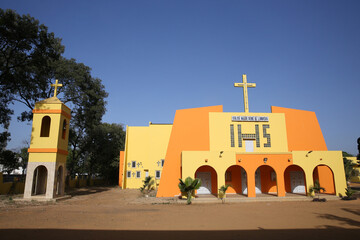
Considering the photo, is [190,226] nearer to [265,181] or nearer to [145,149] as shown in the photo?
[265,181]

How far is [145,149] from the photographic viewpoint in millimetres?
32875

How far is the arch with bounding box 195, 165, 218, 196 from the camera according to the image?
2062 cm

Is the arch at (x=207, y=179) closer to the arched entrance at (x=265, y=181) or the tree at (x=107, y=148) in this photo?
the arched entrance at (x=265, y=181)

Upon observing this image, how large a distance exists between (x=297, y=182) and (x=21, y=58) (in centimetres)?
2619

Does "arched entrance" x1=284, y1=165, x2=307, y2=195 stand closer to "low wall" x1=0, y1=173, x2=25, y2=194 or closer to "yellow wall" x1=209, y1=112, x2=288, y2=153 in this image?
"yellow wall" x1=209, y1=112, x2=288, y2=153

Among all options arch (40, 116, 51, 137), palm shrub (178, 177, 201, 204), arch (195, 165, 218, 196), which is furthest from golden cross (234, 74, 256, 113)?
arch (40, 116, 51, 137)

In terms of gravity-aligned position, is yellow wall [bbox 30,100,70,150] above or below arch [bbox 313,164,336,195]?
above

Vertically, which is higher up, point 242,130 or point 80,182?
point 242,130

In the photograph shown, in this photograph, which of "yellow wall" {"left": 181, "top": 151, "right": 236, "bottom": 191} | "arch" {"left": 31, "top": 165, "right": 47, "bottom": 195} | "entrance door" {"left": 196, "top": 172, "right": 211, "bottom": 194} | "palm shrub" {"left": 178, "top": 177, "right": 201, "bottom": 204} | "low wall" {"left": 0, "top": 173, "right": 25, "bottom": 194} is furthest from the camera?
"low wall" {"left": 0, "top": 173, "right": 25, "bottom": 194}

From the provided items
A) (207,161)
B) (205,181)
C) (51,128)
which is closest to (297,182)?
(205,181)

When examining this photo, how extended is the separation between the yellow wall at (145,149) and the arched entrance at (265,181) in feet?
44.2

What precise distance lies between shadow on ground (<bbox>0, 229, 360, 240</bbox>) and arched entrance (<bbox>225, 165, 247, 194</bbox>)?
12083 mm

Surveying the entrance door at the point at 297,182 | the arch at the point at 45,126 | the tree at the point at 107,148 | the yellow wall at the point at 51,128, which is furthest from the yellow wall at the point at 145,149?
the entrance door at the point at 297,182

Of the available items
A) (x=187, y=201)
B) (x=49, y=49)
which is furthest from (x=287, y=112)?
(x=49, y=49)
